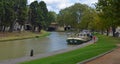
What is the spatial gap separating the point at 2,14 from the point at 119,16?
6054 cm

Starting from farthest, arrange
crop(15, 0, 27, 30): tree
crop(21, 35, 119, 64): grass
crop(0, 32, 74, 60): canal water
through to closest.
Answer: crop(15, 0, 27, 30): tree < crop(0, 32, 74, 60): canal water < crop(21, 35, 119, 64): grass

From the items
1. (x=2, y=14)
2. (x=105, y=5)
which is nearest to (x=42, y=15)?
(x=2, y=14)

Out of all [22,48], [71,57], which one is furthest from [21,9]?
[71,57]

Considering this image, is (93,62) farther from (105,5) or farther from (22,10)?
(22,10)

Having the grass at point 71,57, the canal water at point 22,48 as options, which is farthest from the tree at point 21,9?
the grass at point 71,57

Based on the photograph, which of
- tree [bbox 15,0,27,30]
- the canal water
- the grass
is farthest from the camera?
tree [bbox 15,0,27,30]

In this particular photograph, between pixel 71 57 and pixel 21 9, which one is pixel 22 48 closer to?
pixel 71 57

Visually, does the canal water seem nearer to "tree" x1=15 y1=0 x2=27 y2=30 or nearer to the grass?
the grass

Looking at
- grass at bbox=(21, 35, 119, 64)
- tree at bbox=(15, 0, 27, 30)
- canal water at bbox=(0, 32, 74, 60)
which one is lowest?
canal water at bbox=(0, 32, 74, 60)

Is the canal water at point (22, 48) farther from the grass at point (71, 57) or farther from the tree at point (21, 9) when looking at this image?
the tree at point (21, 9)

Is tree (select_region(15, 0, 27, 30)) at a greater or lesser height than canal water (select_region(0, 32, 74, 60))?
greater

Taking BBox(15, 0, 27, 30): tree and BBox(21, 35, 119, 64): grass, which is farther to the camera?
BBox(15, 0, 27, 30): tree

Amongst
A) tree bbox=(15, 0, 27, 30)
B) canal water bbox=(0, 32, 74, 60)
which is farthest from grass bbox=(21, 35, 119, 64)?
tree bbox=(15, 0, 27, 30)

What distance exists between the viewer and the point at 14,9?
3580 inches
